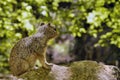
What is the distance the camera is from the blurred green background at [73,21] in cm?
675

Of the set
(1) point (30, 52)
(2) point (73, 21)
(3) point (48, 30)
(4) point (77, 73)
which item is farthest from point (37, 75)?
(2) point (73, 21)

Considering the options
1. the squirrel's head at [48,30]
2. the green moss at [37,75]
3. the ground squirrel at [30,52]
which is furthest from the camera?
the squirrel's head at [48,30]

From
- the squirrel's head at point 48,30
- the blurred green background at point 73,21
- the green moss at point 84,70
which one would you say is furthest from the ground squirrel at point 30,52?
the blurred green background at point 73,21

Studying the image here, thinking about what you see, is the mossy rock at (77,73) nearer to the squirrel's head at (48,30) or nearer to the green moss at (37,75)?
the green moss at (37,75)

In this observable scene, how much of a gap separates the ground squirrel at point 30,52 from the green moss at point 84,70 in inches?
13.7

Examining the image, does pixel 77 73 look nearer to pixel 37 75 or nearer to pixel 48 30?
pixel 37 75

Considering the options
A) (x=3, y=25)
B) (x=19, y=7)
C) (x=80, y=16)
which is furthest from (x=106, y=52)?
(x=3, y=25)

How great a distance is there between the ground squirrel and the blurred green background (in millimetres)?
2285

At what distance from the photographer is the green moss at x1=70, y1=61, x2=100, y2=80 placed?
148 inches

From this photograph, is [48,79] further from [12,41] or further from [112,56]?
[112,56]

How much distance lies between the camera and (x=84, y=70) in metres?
3.94

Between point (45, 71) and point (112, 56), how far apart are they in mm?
5726

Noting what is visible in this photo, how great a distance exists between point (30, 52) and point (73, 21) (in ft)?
12.7

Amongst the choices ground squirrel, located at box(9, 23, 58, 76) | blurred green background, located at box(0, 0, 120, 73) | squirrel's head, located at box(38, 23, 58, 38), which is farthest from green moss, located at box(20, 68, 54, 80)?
blurred green background, located at box(0, 0, 120, 73)
